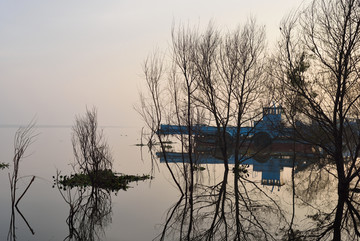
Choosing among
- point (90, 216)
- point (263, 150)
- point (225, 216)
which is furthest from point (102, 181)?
point (263, 150)

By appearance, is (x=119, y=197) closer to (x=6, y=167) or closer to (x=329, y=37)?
(x=329, y=37)

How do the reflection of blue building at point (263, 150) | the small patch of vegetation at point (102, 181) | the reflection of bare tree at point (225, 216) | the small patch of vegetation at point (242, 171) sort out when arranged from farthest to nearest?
1. the reflection of blue building at point (263, 150)
2. the small patch of vegetation at point (242, 171)
3. the small patch of vegetation at point (102, 181)
4. the reflection of bare tree at point (225, 216)

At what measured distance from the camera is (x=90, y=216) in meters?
11.6

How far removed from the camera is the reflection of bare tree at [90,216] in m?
9.64

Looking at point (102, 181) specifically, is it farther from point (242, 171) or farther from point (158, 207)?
point (242, 171)

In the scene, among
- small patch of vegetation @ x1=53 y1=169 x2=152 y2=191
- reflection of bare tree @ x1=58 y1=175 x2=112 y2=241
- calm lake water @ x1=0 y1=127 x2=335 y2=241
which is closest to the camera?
reflection of bare tree @ x1=58 y1=175 x2=112 y2=241

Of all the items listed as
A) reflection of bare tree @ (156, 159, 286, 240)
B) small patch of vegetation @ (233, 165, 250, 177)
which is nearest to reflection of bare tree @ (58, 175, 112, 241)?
reflection of bare tree @ (156, 159, 286, 240)

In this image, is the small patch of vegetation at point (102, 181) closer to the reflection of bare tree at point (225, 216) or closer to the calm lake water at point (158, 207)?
the calm lake water at point (158, 207)

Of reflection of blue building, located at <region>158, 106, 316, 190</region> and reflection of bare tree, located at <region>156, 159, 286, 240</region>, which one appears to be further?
reflection of blue building, located at <region>158, 106, 316, 190</region>

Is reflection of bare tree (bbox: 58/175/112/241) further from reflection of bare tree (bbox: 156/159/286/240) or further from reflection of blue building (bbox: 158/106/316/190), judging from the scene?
reflection of blue building (bbox: 158/106/316/190)

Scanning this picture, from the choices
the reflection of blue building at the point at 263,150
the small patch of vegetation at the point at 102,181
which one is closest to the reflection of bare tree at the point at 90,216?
the small patch of vegetation at the point at 102,181

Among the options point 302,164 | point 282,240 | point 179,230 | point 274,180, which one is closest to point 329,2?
point 282,240

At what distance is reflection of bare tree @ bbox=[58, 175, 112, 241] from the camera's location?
964 cm

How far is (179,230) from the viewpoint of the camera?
10.0 metres
